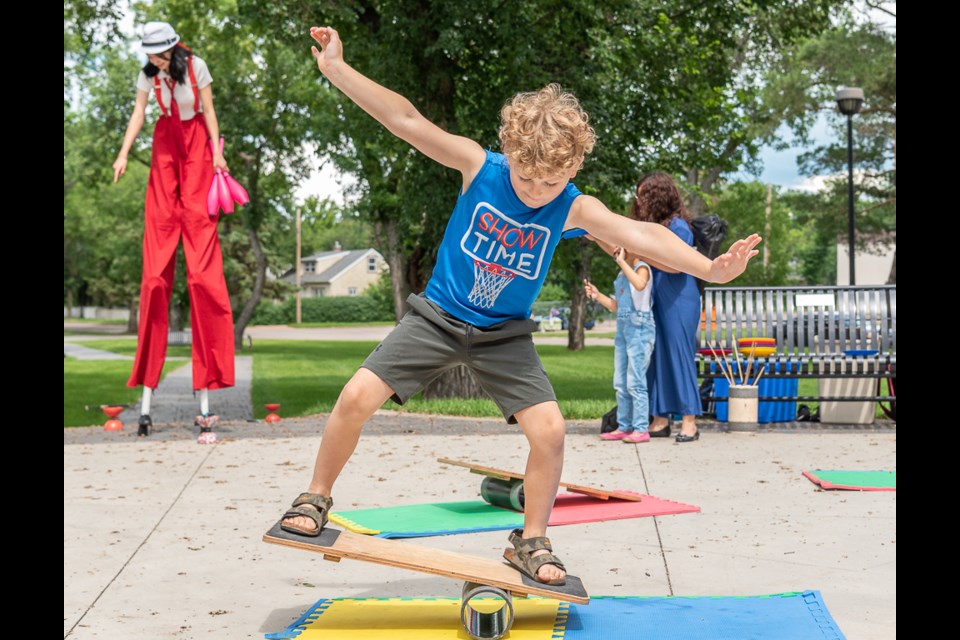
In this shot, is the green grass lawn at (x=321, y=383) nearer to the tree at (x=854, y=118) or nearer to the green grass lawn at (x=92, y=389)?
the green grass lawn at (x=92, y=389)

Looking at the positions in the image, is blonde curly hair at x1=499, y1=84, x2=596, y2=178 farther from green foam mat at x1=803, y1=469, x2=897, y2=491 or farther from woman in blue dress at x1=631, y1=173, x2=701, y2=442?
woman in blue dress at x1=631, y1=173, x2=701, y2=442

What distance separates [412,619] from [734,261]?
6.30 feet

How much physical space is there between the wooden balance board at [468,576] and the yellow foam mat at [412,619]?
0.15 feet

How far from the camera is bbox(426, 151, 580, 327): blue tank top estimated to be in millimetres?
4168

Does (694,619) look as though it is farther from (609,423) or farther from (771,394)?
(771,394)

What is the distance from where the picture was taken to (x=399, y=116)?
420cm

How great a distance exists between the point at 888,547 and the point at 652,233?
2476 mm

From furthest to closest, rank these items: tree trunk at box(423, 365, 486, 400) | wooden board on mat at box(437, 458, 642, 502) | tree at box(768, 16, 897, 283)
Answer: tree at box(768, 16, 897, 283) → tree trunk at box(423, 365, 486, 400) → wooden board on mat at box(437, 458, 642, 502)

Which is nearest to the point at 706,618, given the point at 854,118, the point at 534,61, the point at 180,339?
the point at 534,61

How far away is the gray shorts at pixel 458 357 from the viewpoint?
13.9 feet

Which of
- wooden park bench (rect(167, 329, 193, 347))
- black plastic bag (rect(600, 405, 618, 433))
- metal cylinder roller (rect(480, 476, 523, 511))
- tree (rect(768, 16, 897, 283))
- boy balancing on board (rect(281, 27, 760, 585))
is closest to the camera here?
boy balancing on board (rect(281, 27, 760, 585))

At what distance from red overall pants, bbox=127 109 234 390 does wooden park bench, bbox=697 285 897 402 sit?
4945 millimetres

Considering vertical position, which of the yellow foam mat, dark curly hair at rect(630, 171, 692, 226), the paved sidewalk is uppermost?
dark curly hair at rect(630, 171, 692, 226)

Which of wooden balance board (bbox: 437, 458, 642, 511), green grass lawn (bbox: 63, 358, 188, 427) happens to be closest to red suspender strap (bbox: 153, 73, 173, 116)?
green grass lawn (bbox: 63, 358, 188, 427)
